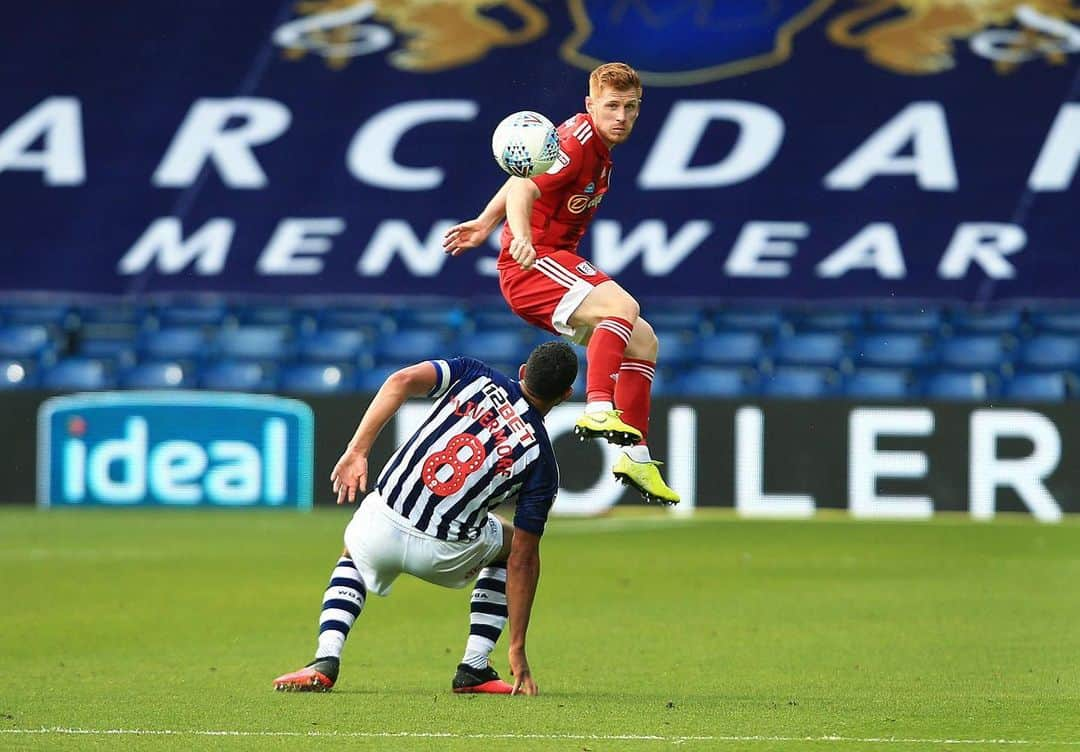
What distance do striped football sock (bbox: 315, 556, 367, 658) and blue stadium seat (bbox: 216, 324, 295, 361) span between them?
469 inches

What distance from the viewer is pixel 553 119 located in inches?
813

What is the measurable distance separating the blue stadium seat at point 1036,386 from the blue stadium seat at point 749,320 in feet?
8.07

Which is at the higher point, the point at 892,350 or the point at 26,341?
the point at 892,350

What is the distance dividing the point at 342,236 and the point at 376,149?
127cm

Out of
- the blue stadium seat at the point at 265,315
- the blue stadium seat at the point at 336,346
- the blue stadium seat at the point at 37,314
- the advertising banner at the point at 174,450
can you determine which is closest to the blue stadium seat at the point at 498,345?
the blue stadium seat at the point at 336,346

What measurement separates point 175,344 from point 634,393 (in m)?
12.2

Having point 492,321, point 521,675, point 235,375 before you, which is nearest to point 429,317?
point 492,321

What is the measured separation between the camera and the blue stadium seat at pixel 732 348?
711 inches

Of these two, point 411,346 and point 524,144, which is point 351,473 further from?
point 411,346

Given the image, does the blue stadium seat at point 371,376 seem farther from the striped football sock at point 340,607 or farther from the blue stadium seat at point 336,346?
the striped football sock at point 340,607

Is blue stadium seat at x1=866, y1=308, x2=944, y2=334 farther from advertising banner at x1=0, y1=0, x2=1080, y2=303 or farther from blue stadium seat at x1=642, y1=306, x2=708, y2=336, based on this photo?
blue stadium seat at x1=642, y1=306, x2=708, y2=336

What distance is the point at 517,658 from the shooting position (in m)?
6.58

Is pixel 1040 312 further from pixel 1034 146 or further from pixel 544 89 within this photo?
pixel 544 89

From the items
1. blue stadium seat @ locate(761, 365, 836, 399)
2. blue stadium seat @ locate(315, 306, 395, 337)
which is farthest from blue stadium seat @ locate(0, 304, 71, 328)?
blue stadium seat @ locate(761, 365, 836, 399)
